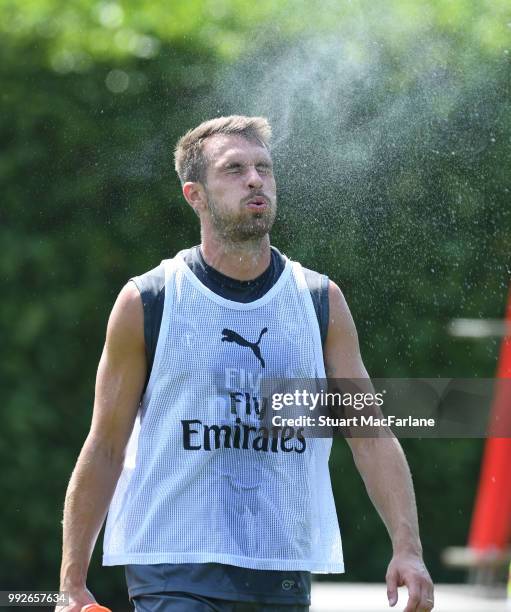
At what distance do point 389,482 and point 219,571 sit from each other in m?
0.52

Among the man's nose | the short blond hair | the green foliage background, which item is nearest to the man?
the man's nose

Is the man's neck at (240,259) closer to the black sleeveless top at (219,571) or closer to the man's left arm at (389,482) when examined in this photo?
the black sleeveless top at (219,571)

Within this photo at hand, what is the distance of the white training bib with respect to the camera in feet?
11.1

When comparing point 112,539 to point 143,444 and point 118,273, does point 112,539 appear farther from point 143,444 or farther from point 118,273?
point 118,273

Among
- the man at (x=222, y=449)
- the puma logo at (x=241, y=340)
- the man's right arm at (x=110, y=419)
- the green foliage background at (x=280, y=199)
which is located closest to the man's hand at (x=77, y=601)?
the man at (x=222, y=449)

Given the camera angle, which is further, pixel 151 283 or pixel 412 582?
pixel 151 283

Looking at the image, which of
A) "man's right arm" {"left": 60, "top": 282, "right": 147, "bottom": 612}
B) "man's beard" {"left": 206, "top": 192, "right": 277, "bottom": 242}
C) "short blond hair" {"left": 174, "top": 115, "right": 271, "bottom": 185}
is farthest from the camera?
"short blond hair" {"left": 174, "top": 115, "right": 271, "bottom": 185}

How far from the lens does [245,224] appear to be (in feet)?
11.9

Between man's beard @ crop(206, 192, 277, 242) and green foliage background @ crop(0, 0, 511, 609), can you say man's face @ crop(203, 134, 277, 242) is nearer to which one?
man's beard @ crop(206, 192, 277, 242)

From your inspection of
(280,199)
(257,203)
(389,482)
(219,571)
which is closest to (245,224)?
(257,203)

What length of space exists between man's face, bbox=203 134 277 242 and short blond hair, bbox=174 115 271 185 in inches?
0.8

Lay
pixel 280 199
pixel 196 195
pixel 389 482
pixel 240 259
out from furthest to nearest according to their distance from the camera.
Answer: pixel 280 199 → pixel 196 195 → pixel 240 259 → pixel 389 482

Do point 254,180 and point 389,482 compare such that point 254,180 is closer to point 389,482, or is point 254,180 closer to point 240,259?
point 240,259

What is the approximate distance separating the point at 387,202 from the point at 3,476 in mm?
2564
